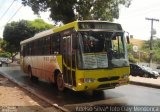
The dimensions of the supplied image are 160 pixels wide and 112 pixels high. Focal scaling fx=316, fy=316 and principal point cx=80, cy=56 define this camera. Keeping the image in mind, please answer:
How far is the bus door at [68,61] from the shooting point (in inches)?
498

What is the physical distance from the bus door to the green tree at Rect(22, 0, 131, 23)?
13.5m

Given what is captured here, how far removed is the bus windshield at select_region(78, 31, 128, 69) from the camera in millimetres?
12094

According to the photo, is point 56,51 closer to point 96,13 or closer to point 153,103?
point 153,103

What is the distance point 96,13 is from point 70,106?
1852 centimetres

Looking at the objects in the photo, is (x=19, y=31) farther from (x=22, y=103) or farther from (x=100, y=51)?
(x=100, y=51)

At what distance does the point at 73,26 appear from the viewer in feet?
42.3

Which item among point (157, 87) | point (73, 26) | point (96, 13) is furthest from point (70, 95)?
point (96, 13)

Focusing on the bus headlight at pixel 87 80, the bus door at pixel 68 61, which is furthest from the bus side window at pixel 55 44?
the bus headlight at pixel 87 80

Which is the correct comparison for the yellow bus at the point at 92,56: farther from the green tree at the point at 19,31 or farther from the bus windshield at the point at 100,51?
the green tree at the point at 19,31

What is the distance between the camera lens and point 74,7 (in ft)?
91.7

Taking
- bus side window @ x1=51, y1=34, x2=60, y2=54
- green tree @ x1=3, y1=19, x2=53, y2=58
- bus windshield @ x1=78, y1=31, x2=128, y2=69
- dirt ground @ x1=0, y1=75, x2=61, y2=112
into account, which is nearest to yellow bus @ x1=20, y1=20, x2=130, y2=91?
bus windshield @ x1=78, y1=31, x2=128, y2=69

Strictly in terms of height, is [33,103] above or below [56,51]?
below

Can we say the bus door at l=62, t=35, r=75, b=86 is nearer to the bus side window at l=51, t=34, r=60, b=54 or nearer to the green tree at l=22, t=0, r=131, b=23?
the bus side window at l=51, t=34, r=60, b=54

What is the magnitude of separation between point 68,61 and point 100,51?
1.57 meters
